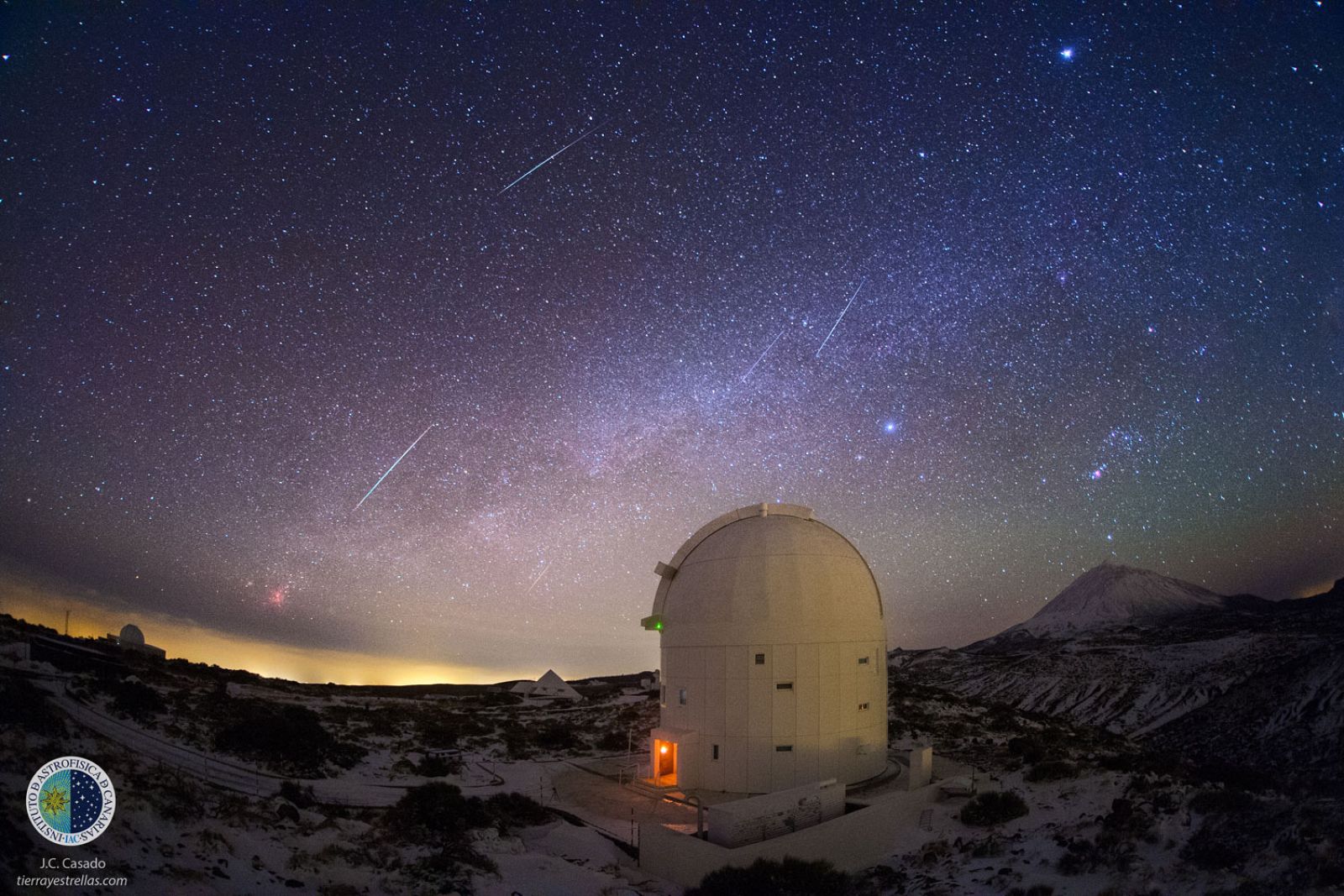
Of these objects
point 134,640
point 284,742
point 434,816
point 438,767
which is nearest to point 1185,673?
point 438,767

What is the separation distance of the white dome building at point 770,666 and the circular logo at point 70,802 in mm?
14165

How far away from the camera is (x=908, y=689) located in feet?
133

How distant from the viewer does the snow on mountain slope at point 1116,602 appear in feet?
315

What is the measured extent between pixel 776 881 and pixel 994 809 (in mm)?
6531

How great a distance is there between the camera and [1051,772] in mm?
17516

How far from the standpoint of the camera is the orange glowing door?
20.7 meters

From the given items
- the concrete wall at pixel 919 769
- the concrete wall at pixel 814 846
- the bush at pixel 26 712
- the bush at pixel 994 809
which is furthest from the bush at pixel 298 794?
the bush at pixel 994 809

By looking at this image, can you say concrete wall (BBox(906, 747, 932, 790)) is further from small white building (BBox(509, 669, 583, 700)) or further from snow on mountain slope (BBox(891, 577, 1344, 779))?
small white building (BBox(509, 669, 583, 700))

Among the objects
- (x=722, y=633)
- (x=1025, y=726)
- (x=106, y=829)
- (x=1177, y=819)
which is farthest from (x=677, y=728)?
(x=1025, y=726)

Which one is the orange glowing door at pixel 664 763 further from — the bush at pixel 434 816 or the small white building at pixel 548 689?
the small white building at pixel 548 689

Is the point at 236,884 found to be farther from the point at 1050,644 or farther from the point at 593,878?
the point at 1050,644

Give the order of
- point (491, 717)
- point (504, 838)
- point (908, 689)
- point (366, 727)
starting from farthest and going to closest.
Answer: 1. point (908, 689)
2. point (491, 717)
3. point (366, 727)
4. point (504, 838)

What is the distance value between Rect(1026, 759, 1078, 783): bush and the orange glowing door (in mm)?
10525

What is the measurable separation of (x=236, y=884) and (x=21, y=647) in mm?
19199
